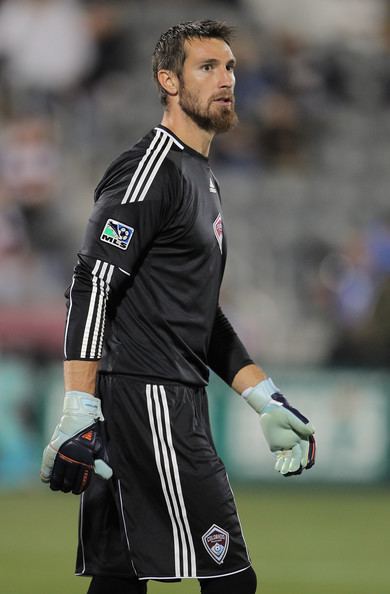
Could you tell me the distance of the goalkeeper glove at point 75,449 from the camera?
3693 millimetres

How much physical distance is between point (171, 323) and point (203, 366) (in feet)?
0.75

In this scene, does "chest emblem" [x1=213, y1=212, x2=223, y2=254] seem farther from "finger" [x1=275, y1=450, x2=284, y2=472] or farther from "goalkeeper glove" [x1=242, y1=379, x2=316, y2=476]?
"finger" [x1=275, y1=450, x2=284, y2=472]

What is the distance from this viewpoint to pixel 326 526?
8.23m

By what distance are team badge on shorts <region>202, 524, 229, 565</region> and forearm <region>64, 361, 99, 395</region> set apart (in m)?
0.56

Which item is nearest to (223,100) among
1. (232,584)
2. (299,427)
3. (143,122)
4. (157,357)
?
(157,357)

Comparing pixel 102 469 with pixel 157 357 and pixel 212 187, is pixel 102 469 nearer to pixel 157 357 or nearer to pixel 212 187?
pixel 157 357

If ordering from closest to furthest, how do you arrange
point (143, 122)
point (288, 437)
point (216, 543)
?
point (216, 543), point (288, 437), point (143, 122)

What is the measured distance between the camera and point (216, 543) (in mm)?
3854

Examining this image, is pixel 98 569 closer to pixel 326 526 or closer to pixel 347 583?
pixel 347 583

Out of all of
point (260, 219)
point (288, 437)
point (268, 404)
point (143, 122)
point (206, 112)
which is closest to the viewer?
point (206, 112)

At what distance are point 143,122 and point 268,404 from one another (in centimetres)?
978

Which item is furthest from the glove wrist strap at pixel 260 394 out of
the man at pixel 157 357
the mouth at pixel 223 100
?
the mouth at pixel 223 100

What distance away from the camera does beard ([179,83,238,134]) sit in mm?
4016

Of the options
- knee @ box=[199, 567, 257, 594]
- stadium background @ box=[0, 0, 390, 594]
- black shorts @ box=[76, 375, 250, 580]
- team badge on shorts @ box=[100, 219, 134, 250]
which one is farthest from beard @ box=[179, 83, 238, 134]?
stadium background @ box=[0, 0, 390, 594]
